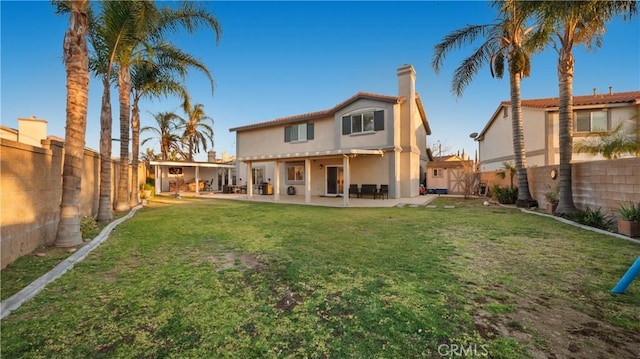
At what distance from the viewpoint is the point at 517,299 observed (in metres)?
3.15

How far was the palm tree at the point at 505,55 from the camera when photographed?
11195 mm

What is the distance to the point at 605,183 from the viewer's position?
7.44 metres

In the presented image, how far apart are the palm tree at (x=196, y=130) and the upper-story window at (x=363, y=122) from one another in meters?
17.0

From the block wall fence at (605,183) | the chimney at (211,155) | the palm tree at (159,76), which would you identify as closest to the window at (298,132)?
the palm tree at (159,76)

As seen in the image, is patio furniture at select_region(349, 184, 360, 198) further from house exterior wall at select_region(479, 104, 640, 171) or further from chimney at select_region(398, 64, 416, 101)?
house exterior wall at select_region(479, 104, 640, 171)

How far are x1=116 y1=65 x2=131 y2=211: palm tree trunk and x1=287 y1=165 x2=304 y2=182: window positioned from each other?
1081cm

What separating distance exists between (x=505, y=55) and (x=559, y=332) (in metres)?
13.6

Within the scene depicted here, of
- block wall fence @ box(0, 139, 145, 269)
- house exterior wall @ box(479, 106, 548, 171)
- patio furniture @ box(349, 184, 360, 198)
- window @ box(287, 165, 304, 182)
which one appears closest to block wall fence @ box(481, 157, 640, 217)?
house exterior wall @ box(479, 106, 548, 171)

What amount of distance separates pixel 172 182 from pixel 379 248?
86.8 feet

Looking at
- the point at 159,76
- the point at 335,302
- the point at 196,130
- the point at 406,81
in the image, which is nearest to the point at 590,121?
the point at 406,81

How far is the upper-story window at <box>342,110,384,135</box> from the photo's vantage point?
16703 mm

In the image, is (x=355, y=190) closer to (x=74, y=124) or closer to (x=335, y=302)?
(x=74, y=124)

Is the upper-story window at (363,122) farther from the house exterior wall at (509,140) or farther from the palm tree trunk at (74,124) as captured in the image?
the palm tree trunk at (74,124)

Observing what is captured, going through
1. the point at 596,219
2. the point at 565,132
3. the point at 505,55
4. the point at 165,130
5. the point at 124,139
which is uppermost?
the point at 505,55
